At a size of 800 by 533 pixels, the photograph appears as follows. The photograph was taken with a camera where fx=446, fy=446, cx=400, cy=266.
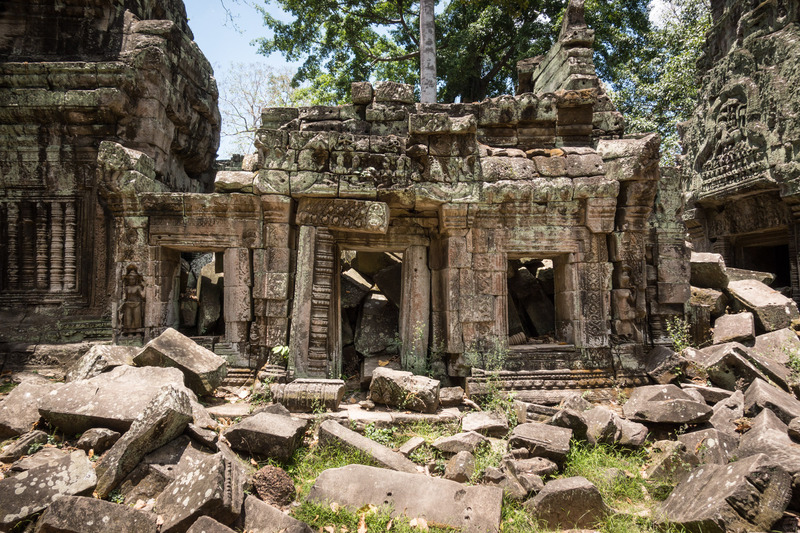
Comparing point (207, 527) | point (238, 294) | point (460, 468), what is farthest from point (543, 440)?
point (238, 294)

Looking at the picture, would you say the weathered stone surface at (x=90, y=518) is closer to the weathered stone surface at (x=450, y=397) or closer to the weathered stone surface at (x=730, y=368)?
the weathered stone surface at (x=450, y=397)

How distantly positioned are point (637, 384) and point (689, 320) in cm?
184

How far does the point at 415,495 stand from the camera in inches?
136

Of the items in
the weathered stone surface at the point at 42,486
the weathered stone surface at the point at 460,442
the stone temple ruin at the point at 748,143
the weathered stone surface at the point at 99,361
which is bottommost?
the weathered stone surface at the point at 460,442

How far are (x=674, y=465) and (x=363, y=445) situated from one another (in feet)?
8.81

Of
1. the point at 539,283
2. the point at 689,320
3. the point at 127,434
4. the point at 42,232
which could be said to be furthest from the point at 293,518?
the point at 42,232

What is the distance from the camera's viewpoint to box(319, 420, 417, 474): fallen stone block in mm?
3914

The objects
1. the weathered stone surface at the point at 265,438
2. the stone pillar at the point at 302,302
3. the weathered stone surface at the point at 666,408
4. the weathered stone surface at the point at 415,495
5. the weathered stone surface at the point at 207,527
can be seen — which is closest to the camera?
the weathered stone surface at the point at 207,527

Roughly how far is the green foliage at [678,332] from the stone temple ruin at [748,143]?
4.09 m

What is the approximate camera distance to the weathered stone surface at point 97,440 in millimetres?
3674

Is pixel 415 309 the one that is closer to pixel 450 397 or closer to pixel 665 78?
pixel 450 397

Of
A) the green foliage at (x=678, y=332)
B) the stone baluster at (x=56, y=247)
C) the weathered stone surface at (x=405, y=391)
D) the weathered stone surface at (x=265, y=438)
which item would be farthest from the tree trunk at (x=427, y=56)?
the weathered stone surface at (x=265, y=438)

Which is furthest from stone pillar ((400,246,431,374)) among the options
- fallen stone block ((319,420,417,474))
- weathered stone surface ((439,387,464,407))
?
fallen stone block ((319,420,417,474))

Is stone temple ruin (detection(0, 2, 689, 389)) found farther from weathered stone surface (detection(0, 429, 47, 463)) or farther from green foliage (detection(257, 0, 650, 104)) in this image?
green foliage (detection(257, 0, 650, 104))
